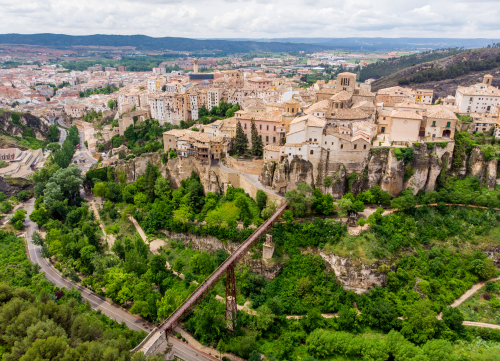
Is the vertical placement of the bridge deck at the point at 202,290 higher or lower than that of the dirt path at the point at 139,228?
higher

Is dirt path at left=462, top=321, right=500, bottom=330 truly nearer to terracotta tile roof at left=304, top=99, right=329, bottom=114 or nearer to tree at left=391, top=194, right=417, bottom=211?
tree at left=391, top=194, right=417, bottom=211

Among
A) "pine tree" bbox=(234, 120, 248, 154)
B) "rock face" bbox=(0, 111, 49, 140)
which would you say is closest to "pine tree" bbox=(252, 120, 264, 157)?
"pine tree" bbox=(234, 120, 248, 154)

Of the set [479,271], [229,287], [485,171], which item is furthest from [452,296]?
[229,287]

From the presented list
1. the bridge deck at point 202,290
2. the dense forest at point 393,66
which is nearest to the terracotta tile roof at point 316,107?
the bridge deck at point 202,290

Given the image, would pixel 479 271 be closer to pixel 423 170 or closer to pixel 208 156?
pixel 423 170

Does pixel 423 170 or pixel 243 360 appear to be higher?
pixel 423 170

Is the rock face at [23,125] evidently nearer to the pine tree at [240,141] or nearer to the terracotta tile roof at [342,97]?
the pine tree at [240,141]
